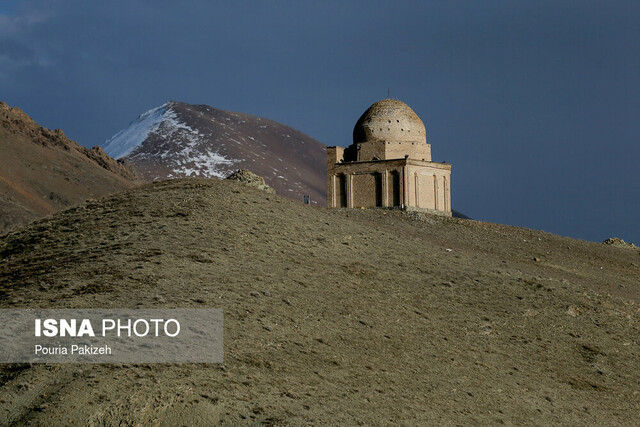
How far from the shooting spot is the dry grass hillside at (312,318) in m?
9.83

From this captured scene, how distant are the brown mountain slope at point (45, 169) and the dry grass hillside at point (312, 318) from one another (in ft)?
126

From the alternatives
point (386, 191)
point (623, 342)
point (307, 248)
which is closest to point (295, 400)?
point (307, 248)

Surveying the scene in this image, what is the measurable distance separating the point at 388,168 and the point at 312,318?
19.9 meters

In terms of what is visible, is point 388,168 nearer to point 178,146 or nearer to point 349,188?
point 349,188

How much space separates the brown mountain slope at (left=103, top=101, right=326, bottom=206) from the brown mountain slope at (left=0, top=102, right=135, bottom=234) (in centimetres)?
1809

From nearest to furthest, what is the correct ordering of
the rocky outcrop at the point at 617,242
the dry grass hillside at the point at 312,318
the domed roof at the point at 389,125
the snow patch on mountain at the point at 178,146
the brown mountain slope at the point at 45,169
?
the dry grass hillside at the point at 312,318 < the rocky outcrop at the point at 617,242 < the domed roof at the point at 389,125 < the brown mountain slope at the point at 45,169 < the snow patch on mountain at the point at 178,146

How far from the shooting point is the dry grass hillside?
983 centimetres

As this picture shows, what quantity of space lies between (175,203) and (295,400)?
8779 millimetres

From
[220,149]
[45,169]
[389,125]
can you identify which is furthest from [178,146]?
[389,125]

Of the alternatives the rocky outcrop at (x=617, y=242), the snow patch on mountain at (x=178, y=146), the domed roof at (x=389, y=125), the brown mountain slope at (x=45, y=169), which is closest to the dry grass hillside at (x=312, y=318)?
the rocky outcrop at (x=617, y=242)

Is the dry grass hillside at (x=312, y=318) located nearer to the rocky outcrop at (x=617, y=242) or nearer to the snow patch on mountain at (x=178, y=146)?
the rocky outcrop at (x=617, y=242)

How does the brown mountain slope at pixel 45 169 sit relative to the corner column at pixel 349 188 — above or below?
above

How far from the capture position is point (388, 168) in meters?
32.2

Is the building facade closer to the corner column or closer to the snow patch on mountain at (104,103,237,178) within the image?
the corner column
